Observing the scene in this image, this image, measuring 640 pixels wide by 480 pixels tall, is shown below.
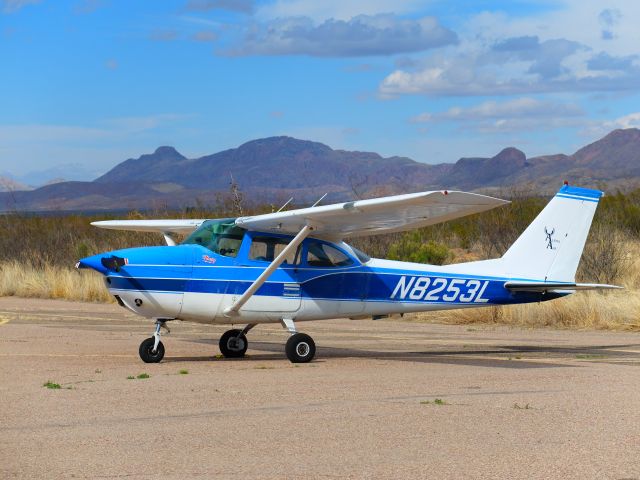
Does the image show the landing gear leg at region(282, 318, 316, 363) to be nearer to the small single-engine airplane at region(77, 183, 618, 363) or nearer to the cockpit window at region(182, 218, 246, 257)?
the small single-engine airplane at region(77, 183, 618, 363)

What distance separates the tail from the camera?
15.9 m

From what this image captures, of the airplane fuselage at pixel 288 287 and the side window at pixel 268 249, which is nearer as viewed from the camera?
the airplane fuselage at pixel 288 287

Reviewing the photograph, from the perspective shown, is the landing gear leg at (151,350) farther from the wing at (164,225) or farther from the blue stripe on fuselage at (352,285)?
the wing at (164,225)

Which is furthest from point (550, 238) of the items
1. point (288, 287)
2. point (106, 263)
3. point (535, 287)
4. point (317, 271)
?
point (106, 263)

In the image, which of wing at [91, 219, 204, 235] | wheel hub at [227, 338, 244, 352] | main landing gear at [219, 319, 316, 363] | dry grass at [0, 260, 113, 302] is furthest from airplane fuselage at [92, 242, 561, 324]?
dry grass at [0, 260, 113, 302]

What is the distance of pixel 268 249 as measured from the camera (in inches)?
577

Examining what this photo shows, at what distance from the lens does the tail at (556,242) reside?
15.9m

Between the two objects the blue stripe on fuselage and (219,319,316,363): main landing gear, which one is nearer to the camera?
the blue stripe on fuselage

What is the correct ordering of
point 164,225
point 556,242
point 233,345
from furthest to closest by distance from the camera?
point 164,225, point 556,242, point 233,345

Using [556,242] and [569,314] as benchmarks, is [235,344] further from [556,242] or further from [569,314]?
[569,314]

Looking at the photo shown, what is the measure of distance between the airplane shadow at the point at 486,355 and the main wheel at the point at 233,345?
0.53ft

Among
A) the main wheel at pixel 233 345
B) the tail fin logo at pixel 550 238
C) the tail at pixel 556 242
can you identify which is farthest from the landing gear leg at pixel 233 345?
the tail fin logo at pixel 550 238

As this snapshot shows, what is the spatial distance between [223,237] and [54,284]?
51.1ft

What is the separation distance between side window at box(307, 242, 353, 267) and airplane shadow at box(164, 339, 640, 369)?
130cm
